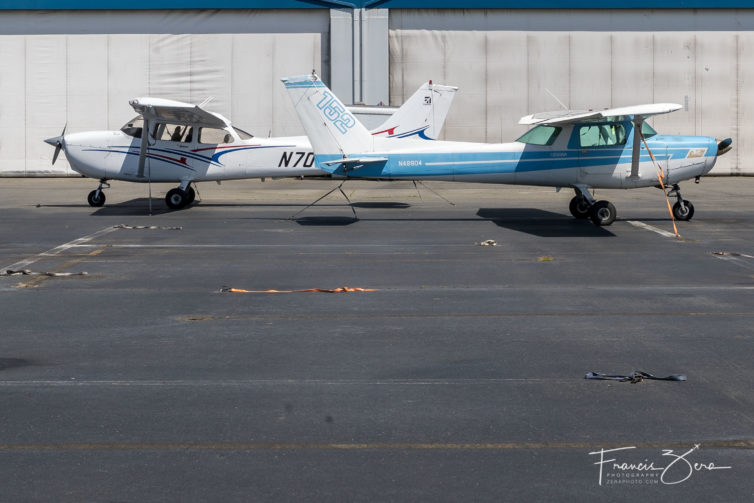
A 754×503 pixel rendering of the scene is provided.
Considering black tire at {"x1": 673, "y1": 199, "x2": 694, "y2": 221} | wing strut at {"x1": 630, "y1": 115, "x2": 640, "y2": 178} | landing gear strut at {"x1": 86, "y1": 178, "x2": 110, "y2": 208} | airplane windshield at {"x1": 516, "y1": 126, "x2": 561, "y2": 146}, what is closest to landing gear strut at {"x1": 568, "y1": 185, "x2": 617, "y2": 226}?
wing strut at {"x1": 630, "y1": 115, "x2": 640, "y2": 178}

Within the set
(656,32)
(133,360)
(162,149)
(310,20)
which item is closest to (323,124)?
(162,149)

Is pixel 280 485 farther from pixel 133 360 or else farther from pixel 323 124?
pixel 323 124

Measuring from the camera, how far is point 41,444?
5535mm

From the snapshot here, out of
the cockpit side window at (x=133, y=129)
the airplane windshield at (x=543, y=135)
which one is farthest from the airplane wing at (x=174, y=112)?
the airplane windshield at (x=543, y=135)

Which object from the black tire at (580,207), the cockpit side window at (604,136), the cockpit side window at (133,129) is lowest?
the black tire at (580,207)

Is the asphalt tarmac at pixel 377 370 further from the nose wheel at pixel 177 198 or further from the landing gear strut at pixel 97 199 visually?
the landing gear strut at pixel 97 199

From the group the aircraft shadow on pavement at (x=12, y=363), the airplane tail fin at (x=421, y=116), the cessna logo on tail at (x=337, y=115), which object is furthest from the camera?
the airplane tail fin at (x=421, y=116)

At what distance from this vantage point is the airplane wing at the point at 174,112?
20.3 meters

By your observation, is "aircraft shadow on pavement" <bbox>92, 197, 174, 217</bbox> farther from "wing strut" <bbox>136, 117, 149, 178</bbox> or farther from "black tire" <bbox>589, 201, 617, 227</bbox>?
"black tire" <bbox>589, 201, 617, 227</bbox>

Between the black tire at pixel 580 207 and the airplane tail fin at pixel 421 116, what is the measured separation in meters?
3.03

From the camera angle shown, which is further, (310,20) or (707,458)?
(310,20)

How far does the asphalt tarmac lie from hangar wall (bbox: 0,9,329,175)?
2313 centimetres

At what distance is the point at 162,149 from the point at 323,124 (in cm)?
462
